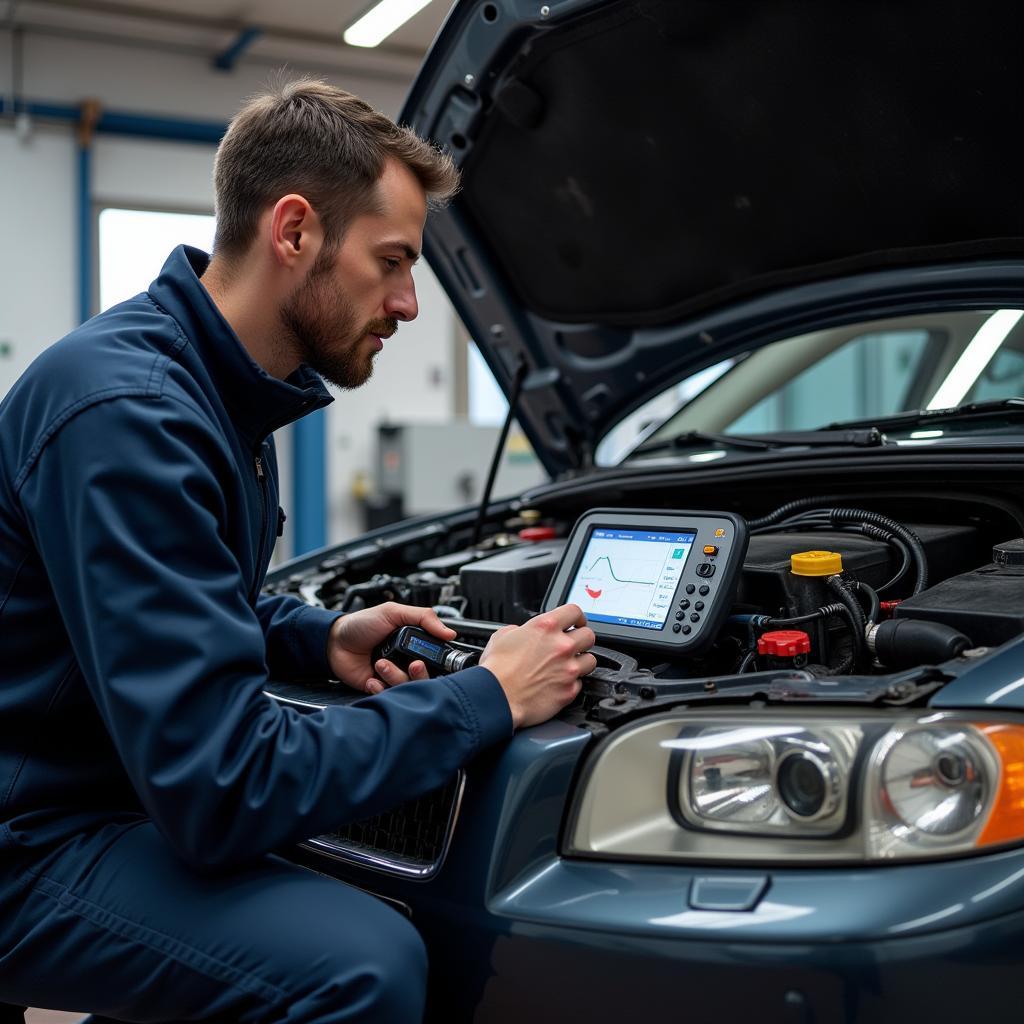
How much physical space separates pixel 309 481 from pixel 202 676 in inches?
277

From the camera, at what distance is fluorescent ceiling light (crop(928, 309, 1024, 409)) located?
2141 millimetres

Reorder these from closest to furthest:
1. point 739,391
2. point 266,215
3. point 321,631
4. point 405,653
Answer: point 266,215 → point 405,653 → point 321,631 → point 739,391

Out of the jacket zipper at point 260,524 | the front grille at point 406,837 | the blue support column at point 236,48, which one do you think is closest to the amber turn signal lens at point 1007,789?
the front grille at point 406,837

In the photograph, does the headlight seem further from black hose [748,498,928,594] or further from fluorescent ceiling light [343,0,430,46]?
fluorescent ceiling light [343,0,430,46]

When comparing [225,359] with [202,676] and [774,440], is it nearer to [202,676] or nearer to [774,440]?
[202,676]

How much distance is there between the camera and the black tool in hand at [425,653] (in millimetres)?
1432

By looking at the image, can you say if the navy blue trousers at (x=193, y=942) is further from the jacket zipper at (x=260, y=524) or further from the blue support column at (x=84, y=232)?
the blue support column at (x=84, y=232)

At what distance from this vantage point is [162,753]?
1094mm

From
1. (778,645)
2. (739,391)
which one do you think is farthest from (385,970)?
(739,391)

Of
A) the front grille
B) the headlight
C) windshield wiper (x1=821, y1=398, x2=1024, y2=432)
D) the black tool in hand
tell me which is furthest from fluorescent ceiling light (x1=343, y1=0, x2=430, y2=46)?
the headlight

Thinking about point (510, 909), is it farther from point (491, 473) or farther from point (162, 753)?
point (491, 473)

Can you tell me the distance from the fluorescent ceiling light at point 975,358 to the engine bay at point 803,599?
36 cm

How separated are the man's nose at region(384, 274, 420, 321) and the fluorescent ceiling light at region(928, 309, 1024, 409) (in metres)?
1.10

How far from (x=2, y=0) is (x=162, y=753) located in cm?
699
